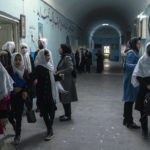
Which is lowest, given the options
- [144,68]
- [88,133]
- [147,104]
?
[88,133]

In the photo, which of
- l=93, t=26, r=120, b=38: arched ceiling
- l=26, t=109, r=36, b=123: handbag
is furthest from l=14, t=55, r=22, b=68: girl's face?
l=93, t=26, r=120, b=38: arched ceiling

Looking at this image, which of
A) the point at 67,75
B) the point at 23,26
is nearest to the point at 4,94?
the point at 67,75

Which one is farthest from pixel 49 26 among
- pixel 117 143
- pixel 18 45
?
pixel 117 143

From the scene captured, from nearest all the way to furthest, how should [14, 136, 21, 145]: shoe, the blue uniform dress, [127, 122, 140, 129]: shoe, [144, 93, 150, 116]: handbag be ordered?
[144, 93, 150, 116]: handbag → [14, 136, 21, 145]: shoe → the blue uniform dress → [127, 122, 140, 129]: shoe

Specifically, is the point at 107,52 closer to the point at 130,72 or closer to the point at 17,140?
the point at 130,72

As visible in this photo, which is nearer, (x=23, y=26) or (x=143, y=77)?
(x=143, y=77)

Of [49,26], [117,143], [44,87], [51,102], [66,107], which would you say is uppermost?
[49,26]

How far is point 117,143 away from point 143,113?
687 millimetres

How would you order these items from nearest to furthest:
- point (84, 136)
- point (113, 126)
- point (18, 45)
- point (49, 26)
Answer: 1. point (84, 136)
2. point (113, 126)
3. point (18, 45)
4. point (49, 26)

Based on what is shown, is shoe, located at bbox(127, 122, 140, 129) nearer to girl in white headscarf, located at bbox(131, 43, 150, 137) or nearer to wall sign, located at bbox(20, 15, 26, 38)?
girl in white headscarf, located at bbox(131, 43, 150, 137)

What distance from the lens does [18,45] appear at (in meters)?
6.57

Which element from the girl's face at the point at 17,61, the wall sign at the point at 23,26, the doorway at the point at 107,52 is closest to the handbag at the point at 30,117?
the girl's face at the point at 17,61

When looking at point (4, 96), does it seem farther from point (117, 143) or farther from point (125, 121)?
point (125, 121)

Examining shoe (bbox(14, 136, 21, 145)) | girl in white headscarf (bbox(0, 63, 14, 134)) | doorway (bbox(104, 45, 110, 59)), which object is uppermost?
doorway (bbox(104, 45, 110, 59))
